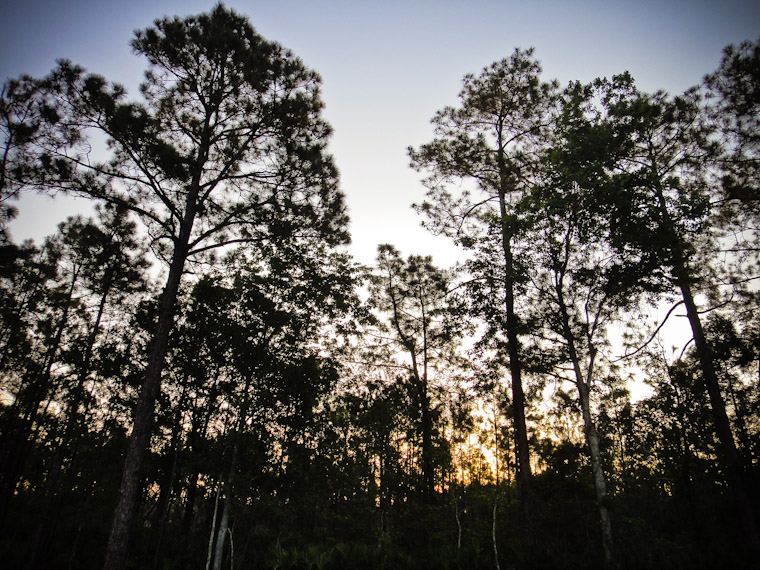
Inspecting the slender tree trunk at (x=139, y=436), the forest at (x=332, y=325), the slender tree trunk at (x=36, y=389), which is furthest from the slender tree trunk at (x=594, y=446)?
the slender tree trunk at (x=36, y=389)

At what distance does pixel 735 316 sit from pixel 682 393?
8.94m

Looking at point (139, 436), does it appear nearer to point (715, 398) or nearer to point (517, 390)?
point (517, 390)

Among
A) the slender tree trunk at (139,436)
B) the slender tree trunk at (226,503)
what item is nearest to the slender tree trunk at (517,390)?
the slender tree trunk at (226,503)

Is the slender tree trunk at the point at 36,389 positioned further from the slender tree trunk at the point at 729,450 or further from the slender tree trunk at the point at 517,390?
the slender tree trunk at the point at 729,450

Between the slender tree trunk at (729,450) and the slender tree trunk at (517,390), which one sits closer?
the slender tree trunk at (729,450)

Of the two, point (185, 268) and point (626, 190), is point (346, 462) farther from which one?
point (626, 190)

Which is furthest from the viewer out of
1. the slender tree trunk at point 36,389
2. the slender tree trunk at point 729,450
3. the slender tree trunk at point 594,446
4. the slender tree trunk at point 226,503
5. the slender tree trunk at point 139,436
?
the slender tree trunk at point 36,389

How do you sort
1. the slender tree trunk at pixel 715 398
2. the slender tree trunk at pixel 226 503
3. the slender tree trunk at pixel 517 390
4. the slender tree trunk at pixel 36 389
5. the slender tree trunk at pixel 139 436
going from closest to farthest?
1. the slender tree trunk at pixel 139 436
2. the slender tree trunk at pixel 715 398
3. the slender tree trunk at pixel 517 390
4. the slender tree trunk at pixel 226 503
5. the slender tree trunk at pixel 36 389

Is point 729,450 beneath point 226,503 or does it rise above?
above

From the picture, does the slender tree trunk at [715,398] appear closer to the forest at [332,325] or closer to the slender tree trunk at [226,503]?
the forest at [332,325]

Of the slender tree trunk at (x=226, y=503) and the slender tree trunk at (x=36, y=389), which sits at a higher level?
the slender tree trunk at (x=36, y=389)

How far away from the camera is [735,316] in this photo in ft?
35.8

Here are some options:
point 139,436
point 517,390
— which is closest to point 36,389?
point 139,436

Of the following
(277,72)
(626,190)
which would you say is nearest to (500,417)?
(626,190)
